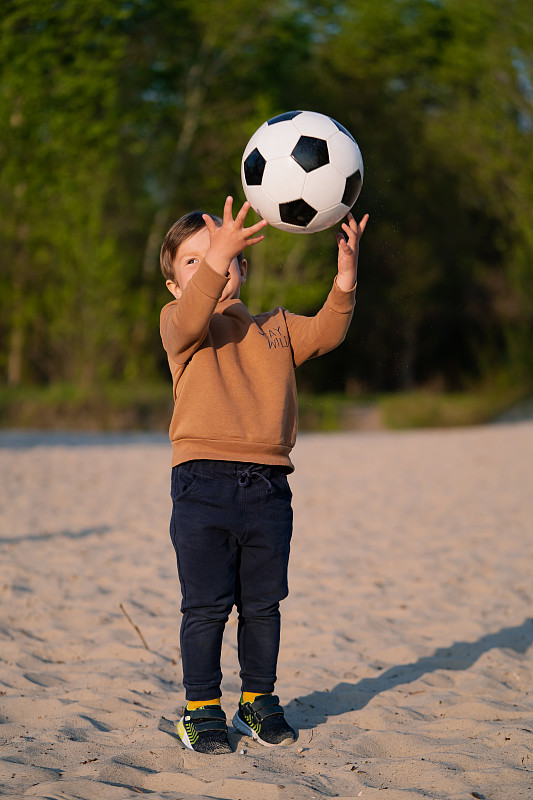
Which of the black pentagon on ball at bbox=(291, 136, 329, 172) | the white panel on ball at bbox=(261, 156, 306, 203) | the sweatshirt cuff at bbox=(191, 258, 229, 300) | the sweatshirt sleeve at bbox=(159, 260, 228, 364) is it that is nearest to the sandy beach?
the sweatshirt sleeve at bbox=(159, 260, 228, 364)

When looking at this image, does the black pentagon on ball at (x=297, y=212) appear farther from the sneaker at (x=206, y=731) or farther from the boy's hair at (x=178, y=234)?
the sneaker at (x=206, y=731)

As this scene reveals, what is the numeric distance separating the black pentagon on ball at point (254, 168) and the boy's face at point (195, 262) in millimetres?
265

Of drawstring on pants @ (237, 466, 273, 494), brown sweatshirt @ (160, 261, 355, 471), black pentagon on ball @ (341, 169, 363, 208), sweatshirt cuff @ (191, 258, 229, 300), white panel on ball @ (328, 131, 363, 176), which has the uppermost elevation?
white panel on ball @ (328, 131, 363, 176)

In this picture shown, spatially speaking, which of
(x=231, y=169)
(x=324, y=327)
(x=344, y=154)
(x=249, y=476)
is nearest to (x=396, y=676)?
(x=249, y=476)

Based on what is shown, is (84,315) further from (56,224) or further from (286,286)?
(286,286)

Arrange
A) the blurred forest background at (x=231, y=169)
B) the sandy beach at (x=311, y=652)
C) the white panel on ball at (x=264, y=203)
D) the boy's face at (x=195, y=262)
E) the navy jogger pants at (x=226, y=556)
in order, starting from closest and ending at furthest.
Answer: the sandy beach at (x=311, y=652) → the navy jogger pants at (x=226, y=556) → the boy's face at (x=195, y=262) → the white panel on ball at (x=264, y=203) → the blurred forest background at (x=231, y=169)

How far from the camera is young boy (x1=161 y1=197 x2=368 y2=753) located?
8.10 ft

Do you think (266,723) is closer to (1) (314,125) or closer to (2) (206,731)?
(2) (206,731)

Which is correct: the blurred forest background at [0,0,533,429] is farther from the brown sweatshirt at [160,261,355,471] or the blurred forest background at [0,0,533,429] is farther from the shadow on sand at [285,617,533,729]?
the brown sweatshirt at [160,261,355,471]

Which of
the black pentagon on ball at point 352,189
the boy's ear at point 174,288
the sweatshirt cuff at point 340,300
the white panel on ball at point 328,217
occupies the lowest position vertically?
the boy's ear at point 174,288

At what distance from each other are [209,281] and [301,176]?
59 centimetres

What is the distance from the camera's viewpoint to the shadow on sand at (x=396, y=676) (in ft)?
9.67

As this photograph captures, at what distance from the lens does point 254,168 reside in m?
2.73

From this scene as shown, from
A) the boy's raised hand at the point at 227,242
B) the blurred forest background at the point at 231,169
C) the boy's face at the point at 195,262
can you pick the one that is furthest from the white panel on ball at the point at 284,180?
the blurred forest background at the point at 231,169
